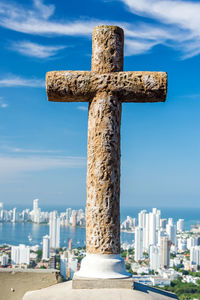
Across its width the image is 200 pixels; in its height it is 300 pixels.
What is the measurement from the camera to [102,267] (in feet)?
12.0

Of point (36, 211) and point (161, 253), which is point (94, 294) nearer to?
point (161, 253)

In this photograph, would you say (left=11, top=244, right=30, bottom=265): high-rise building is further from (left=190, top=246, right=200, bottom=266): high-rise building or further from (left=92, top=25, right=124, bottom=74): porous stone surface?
(left=92, top=25, right=124, bottom=74): porous stone surface

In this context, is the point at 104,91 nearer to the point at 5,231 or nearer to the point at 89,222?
the point at 89,222

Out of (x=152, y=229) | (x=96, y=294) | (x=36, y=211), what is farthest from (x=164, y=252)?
(x=96, y=294)

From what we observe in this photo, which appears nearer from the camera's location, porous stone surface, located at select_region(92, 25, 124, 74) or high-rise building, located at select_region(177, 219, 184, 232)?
porous stone surface, located at select_region(92, 25, 124, 74)

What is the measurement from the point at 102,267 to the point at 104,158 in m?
0.87

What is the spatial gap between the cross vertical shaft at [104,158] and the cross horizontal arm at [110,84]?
7 cm

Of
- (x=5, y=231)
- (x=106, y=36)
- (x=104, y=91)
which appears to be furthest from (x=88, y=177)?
(x=5, y=231)

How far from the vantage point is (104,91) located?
398cm

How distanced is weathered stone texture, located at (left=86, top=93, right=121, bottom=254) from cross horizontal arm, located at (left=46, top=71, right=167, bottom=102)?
9 centimetres

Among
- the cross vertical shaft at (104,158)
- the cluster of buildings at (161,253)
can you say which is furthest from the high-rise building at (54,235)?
the cross vertical shaft at (104,158)

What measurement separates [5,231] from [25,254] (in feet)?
118

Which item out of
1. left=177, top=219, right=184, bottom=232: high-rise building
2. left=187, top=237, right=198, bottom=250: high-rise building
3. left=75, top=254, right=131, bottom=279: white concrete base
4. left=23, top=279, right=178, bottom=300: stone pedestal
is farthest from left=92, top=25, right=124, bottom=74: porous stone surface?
left=177, top=219, right=184, bottom=232: high-rise building

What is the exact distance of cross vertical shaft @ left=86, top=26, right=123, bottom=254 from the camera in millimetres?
3756
